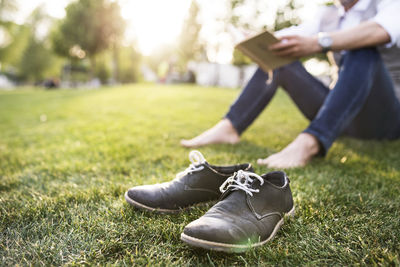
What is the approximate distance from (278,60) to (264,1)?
5.44m

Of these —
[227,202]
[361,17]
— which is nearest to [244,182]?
[227,202]

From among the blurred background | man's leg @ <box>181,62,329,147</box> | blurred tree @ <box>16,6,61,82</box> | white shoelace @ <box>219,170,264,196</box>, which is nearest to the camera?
white shoelace @ <box>219,170,264,196</box>

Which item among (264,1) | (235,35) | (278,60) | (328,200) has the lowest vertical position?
(328,200)

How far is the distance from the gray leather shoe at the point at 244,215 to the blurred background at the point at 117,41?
624 cm

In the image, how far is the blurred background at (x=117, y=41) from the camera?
19.8 meters

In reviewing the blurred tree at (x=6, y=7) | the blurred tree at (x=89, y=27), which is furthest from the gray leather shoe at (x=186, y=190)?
the blurred tree at (x=6, y=7)

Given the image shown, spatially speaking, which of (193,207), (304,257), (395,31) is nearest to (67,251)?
(193,207)

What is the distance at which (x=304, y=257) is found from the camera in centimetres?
90

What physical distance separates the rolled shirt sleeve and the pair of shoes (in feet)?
4.04

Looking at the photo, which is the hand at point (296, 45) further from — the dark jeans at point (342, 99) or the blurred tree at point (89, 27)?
the blurred tree at point (89, 27)

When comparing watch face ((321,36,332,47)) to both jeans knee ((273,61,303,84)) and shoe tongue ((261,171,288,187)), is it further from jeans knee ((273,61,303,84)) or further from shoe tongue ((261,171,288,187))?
shoe tongue ((261,171,288,187))

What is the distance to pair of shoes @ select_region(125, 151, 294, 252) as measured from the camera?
90 cm

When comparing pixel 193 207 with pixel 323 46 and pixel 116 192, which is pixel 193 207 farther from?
pixel 323 46

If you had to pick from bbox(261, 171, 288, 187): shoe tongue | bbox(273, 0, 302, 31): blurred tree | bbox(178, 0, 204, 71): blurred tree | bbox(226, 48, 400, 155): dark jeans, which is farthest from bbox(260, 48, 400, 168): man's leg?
bbox(178, 0, 204, 71): blurred tree
